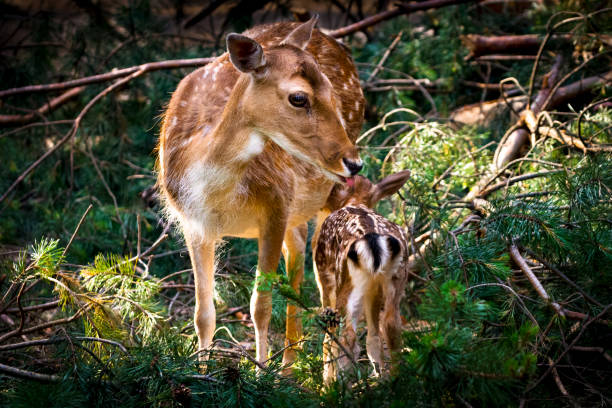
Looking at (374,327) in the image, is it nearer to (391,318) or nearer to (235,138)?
(391,318)

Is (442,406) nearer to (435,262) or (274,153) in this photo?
(435,262)

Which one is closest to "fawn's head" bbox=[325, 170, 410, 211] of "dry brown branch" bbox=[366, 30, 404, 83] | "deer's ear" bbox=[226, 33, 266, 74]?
"deer's ear" bbox=[226, 33, 266, 74]

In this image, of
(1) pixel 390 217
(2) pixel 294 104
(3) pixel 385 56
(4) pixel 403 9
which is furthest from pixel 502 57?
(2) pixel 294 104

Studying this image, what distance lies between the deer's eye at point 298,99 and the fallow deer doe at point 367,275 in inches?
20.1

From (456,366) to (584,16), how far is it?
154 inches

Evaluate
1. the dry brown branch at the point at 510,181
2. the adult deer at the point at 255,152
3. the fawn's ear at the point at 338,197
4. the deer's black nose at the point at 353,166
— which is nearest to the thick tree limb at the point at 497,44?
the adult deer at the point at 255,152

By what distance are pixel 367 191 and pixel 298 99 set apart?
120 cm

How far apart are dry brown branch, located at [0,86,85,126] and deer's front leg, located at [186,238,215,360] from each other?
2597 millimetres

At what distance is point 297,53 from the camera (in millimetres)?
3479

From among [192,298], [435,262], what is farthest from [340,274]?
[192,298]

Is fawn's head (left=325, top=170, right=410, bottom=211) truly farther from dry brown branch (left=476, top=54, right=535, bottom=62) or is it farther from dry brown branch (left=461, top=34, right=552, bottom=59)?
dry brown branch (left=476, top=54, right=535, bottom=62)

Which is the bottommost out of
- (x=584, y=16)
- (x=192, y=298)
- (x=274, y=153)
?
(x=192, y=298)

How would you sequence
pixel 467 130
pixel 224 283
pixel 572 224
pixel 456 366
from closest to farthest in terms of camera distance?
pixel 456 366 → pixel 572 224 → pixel 224 283 → pixel 467 130

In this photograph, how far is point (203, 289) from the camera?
13.7ft
